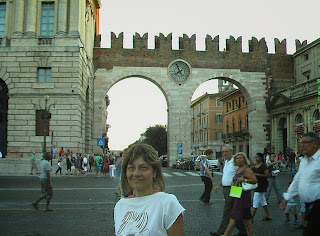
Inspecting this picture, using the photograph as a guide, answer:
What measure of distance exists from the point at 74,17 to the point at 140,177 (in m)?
25.9

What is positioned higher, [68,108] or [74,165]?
[68,108]

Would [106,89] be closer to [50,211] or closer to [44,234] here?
[50,211]

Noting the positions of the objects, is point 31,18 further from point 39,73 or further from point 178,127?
point 178,127

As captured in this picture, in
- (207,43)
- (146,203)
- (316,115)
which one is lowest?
(146,203)

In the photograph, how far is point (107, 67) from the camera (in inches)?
1454

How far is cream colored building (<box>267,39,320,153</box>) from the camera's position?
1257 inches

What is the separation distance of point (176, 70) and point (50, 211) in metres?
28.3

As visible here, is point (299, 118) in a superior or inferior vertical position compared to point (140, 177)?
superior

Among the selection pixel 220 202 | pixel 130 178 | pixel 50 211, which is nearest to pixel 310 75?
pixel 220 202

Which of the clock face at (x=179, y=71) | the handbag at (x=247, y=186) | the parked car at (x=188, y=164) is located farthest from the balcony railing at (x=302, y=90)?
the handbag at (x=247, y=186)

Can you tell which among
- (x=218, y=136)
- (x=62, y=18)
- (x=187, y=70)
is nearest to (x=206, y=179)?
(x=62, y=18)

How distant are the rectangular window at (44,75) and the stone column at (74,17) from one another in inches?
113

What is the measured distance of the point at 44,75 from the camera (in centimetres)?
2698

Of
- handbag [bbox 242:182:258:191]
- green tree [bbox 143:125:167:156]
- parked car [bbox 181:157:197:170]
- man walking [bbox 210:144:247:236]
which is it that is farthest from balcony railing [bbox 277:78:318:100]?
green tree [bbox 143:125:167:156]
